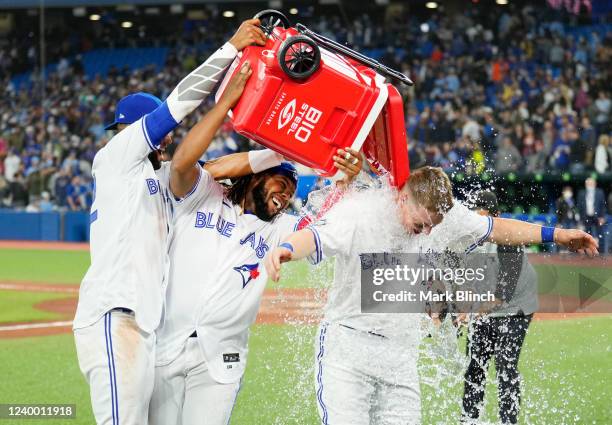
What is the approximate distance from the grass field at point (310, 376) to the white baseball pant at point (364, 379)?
4.73ft

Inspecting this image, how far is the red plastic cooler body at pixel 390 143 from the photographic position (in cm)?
416

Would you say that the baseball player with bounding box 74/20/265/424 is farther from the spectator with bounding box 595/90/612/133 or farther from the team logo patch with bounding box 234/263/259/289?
the spectator with bounding box 595/90/612/133

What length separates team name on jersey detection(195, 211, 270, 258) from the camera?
176 inches

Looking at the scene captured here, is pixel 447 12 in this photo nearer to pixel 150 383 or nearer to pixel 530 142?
pixel 530 142

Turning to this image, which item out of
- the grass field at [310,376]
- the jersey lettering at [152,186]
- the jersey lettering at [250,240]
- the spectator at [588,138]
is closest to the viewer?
the jersey lettering at [152,186]

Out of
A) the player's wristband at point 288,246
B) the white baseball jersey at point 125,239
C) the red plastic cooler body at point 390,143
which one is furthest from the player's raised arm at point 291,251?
the white baseball jersey at point 125,239

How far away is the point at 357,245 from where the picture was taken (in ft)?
14.5

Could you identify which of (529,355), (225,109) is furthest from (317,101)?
(529,355)

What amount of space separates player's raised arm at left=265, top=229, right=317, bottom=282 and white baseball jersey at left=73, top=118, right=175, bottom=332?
59cm

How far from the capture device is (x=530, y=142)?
2112 cm

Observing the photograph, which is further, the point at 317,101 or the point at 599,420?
the point at 599,420

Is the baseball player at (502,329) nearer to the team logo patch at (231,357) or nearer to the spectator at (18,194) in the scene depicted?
the team logo patch at (231,357)

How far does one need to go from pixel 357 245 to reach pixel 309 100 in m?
0.79

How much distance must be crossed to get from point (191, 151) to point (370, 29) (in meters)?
27.4
